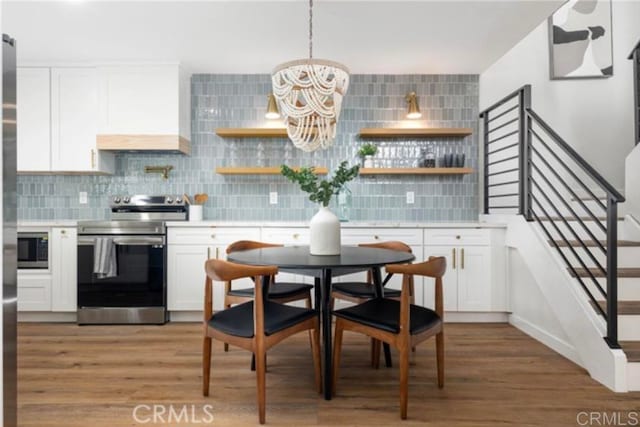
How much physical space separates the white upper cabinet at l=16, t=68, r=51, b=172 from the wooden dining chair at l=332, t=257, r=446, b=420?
3517mm

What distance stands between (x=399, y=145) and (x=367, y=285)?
1986 mm

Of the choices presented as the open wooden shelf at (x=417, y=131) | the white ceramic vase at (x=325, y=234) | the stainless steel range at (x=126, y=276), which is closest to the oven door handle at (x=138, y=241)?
the stainless steel range at (x=126, y=276)

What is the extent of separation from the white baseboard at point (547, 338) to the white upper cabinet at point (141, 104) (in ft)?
11.7

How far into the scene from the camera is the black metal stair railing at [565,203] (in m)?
2.17

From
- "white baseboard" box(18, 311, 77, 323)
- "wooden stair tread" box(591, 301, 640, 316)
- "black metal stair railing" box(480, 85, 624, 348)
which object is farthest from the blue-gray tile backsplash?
"wooden stair tread" box(591, 301, 640, 316)

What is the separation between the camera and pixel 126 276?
3.40m

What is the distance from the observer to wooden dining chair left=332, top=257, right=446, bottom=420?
70.4 inches

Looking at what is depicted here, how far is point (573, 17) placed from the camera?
3.87 metres

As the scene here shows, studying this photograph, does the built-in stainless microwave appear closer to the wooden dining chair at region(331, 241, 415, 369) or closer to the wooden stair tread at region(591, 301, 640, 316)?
the wooden dining chair at region(331, 241, 415, 369)

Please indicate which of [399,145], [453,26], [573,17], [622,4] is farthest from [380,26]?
[622,4]

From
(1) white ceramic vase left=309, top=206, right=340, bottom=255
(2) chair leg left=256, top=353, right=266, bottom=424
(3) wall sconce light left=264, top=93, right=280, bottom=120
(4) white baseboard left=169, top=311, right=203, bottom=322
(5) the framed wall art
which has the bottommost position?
(4) white baseboard left=169, top=311, right=203, bottom=322

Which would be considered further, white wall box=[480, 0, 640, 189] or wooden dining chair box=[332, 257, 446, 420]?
white wall box=[480, 0, 640, 189]

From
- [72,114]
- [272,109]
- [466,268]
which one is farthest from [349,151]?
[72,114]

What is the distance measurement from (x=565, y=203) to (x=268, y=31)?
2.63 metres
